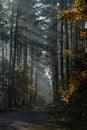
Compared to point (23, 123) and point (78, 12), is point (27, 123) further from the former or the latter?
point (78, 12)

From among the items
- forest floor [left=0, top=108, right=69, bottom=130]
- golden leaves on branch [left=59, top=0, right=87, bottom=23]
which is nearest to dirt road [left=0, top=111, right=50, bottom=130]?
forest floor [left=0, top=108, right=69, bottom=130]

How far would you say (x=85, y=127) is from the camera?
1566 centimetres

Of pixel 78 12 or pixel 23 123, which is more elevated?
pixel 78 12

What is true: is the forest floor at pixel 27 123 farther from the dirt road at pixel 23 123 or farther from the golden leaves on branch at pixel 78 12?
the golden leaves on branch at pixel 78 12

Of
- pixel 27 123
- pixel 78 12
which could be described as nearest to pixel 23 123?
pixel 27 123

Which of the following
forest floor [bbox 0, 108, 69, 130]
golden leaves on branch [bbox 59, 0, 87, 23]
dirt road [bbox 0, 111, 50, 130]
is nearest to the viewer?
golden leaves on branch [bbox 59, 0, 87, 23]

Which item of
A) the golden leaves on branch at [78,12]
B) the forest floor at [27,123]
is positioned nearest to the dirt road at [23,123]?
the forest floor at [27,123]

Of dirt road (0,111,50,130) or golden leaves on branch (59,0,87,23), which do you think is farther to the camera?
dirt road (0,111,50,130)

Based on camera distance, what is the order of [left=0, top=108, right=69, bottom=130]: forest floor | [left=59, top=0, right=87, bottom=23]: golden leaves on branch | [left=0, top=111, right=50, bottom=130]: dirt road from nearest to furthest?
[left=59, top=0, right=87, bottom=23]: golden leaves on branch < [left=0, top=108, right=69, bottom=130]: forest floor < [left=0, top=111, right=50, bottom=130]: dirt road

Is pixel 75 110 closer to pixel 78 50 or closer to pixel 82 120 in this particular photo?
pixel 82 120

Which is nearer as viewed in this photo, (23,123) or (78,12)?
(78,12)

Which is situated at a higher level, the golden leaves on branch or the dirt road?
the golden leaves on branch

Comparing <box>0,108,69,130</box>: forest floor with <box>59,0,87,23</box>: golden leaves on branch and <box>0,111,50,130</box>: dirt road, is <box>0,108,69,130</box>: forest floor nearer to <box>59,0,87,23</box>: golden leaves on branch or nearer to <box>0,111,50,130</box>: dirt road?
<box>0,111,50,130</box>: dirt road

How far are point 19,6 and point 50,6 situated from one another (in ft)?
21.0
